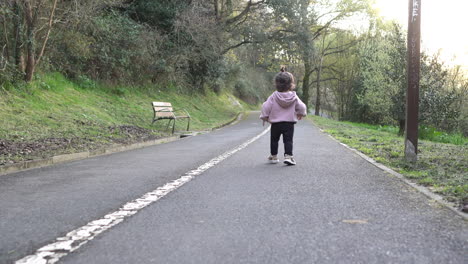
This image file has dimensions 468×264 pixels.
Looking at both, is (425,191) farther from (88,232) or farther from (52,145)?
(52,145)

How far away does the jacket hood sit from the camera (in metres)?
7.69

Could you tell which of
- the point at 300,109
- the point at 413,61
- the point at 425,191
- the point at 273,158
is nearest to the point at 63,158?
the point at 273,158

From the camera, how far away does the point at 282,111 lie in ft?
25.4

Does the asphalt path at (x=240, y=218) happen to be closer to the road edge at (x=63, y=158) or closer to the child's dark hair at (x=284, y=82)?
the road edge at (x=63, y=158)

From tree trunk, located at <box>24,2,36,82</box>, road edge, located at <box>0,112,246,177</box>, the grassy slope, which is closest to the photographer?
road edge, located at <box>0,112,246,177</box>

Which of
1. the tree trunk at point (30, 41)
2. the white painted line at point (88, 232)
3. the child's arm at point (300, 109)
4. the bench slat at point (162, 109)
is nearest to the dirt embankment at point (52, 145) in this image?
the bench slat at point (162, 109)

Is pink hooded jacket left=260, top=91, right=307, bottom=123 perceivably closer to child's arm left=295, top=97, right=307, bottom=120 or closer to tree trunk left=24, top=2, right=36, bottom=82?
child's arm left=295, top=97, right=307, bottom=120

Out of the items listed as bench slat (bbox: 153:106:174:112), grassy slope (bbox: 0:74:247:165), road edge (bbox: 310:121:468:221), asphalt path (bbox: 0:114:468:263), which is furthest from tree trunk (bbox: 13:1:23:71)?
road edge (bbox: 310:121:468:221)

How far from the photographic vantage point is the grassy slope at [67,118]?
9.13m

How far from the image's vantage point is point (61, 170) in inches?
275

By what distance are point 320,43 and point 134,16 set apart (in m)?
24.0

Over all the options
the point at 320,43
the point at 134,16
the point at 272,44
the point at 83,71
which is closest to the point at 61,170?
the point at 83,71

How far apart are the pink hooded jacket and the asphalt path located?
1313 millimetres

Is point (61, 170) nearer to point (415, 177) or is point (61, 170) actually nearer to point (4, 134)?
point (4, 134)
